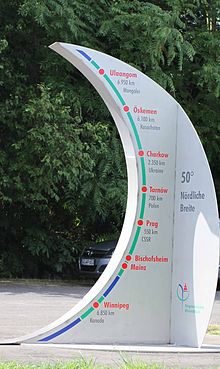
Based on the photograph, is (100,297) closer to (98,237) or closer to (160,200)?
(160,200)

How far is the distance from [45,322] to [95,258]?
265 inches

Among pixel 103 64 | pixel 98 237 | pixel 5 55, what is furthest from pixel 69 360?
pixel 98 237

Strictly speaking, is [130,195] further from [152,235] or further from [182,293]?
[182,293]

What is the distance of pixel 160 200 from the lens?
10453mm

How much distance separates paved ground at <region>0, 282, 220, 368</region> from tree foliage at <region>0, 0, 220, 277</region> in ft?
Answer: 6.74

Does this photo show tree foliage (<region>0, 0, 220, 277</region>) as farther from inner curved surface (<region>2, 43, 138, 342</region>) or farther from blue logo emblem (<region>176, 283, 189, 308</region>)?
blue logo emblem (<region>176, 283, 189, 308</region>)

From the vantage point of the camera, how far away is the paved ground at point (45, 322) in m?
9.30

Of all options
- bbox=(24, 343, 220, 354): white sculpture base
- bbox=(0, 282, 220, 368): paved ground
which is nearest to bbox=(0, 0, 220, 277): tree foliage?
bbox=(0, 282, 220, 368): paved ground

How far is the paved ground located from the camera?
9.30 metres

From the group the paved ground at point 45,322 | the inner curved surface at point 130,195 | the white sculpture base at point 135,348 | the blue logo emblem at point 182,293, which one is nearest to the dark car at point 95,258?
the paved ground at point 45,322

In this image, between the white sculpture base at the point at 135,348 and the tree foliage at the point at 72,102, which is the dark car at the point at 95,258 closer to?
the tree foliage at the point at 72,102

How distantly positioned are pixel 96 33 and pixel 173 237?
10.4 m

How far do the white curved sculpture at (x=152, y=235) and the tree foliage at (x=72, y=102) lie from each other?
859cm

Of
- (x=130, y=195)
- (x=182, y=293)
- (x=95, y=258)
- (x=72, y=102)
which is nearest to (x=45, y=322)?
(x=182, y=293)
